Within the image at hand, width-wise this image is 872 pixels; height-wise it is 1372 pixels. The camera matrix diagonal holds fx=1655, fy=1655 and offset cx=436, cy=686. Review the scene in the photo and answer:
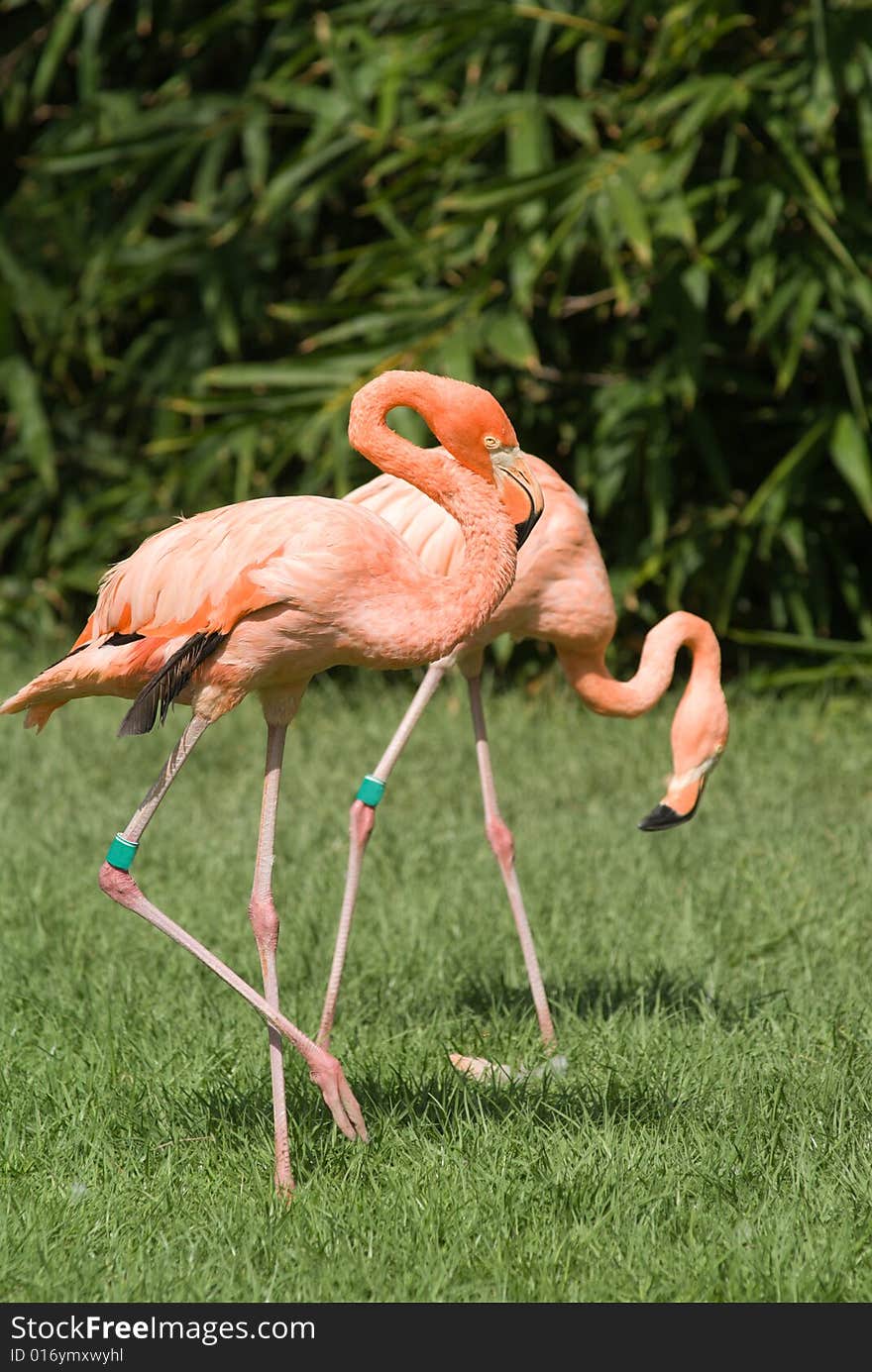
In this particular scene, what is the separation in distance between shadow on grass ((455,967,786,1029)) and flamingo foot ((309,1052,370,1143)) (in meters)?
0.89

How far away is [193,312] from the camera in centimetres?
754

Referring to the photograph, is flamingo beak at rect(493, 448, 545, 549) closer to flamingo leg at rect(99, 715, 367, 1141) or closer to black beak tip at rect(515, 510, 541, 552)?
black beak tip at rect(515, 510, 541, 552)

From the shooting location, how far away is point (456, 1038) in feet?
12.1

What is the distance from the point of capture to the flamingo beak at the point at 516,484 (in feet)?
10.1

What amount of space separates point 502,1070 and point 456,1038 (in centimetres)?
30

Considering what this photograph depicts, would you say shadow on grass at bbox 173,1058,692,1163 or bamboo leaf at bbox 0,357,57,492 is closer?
shadow on grass at bbox 173,1058,692,1163

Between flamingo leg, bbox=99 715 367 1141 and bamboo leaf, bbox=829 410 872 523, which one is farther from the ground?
flamingo leg, bbox=99 715 367 1141

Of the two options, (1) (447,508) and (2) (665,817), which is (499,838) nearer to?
(2) (665,817)

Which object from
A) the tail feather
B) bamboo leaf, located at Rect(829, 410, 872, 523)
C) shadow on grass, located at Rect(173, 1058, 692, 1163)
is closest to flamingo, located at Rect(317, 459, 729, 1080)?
shadow on grass, located at Rect(173, 1058, 692, 1163)

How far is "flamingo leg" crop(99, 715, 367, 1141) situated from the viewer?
2.99 meters

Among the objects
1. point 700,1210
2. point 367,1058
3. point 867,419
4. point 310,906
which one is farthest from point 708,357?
point 700,1210

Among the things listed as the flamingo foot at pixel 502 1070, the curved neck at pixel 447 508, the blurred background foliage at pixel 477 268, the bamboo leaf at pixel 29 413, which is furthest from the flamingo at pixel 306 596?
the bamboo leaf at pixel 29 413

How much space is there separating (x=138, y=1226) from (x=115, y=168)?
208 inches

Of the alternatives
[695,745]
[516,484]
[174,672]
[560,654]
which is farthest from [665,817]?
[174,672]
